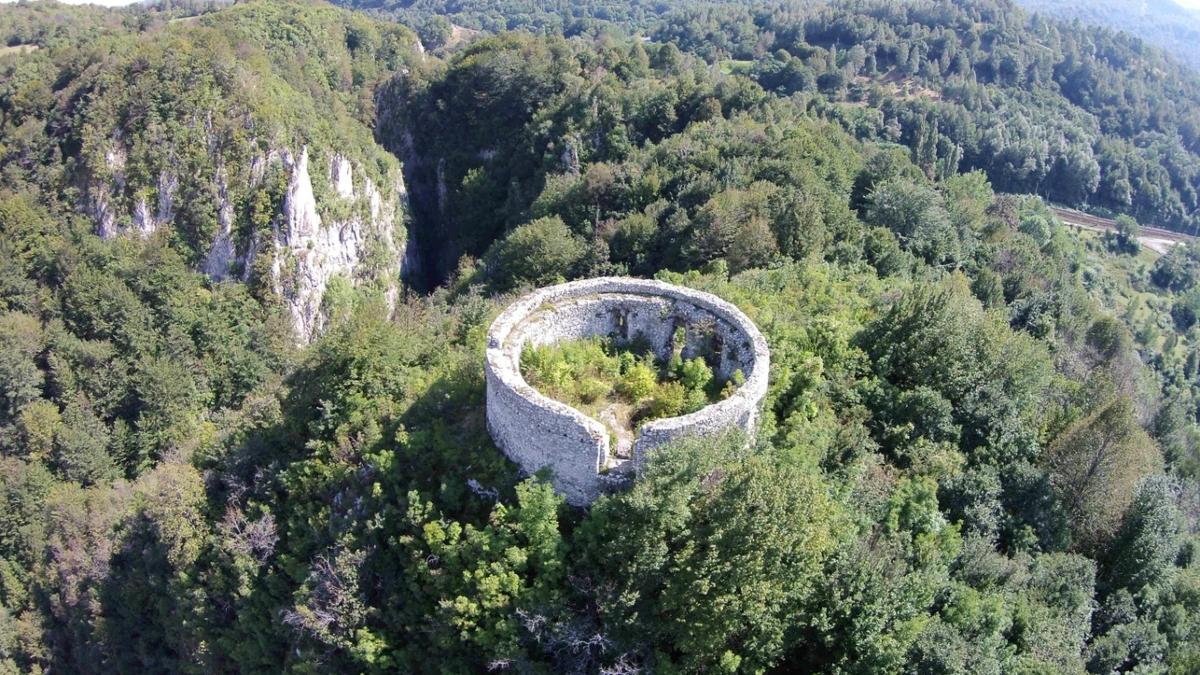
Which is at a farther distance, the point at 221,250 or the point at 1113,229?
the point at 1113,229

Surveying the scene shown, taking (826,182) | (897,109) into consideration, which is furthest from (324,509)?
(897,109)

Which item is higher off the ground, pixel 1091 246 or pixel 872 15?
pixel 872 15

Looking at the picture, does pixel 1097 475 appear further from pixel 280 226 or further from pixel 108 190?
pixel 108 190

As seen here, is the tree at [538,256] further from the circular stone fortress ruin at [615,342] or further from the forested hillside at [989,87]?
the forested hillside at [989,87]

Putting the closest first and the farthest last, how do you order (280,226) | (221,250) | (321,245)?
(221,250)
(280,226)
(321,245)

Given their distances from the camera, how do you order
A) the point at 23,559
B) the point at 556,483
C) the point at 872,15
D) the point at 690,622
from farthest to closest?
1. the point at 872,15
2. the point at 23,559
3. the point at 556,483
4. the point at 690,622

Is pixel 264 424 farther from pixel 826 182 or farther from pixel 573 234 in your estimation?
pixel 826 182

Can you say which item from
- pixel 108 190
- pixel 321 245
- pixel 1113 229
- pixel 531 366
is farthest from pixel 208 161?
pixel 1113 229

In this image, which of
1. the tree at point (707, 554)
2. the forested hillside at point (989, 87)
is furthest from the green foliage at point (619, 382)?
the forested hillside at point (989, 87)
